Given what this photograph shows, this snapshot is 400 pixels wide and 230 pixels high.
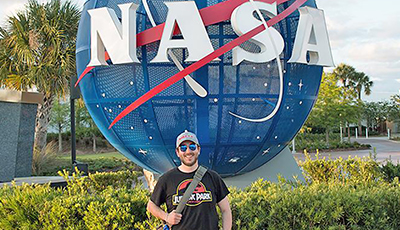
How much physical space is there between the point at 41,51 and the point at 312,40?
1661cm

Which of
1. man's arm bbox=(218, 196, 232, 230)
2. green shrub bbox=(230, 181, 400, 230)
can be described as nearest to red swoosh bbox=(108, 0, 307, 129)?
green shrub bbox=(230, 181, 400, 230)

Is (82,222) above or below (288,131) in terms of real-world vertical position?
below

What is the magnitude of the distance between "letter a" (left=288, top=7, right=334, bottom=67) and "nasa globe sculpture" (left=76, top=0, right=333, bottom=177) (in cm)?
1

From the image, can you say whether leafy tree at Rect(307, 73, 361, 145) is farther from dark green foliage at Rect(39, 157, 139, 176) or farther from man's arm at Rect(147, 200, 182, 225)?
man's arm at Rect(147, 200, 182, 225)

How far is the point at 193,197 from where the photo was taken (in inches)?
124

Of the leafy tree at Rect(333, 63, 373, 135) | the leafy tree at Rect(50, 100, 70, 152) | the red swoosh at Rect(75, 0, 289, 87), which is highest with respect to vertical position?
the leafy tree at Rect(333, 63, 373, 135)

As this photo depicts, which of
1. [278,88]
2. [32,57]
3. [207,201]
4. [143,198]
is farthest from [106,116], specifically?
[32,57]

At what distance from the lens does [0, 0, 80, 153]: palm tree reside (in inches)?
758

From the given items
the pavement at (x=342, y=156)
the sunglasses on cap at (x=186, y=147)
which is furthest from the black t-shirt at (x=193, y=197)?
the pavement at (x=342, y=156)

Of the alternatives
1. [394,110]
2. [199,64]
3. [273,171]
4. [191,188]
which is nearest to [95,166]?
[273,171]

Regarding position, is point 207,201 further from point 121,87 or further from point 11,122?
point 11,122

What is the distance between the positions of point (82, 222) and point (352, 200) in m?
2.55

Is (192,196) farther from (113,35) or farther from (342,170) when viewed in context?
(342,170)

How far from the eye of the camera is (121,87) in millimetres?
5426
